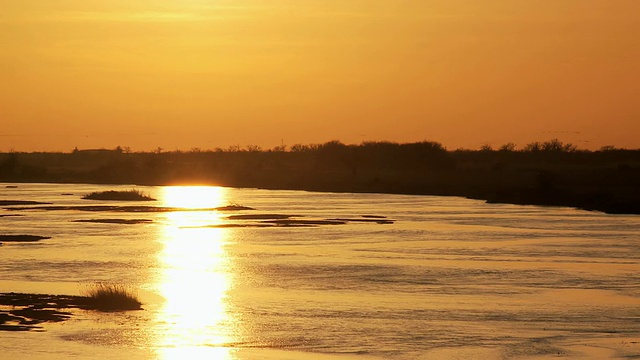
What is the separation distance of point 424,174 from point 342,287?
10006cm

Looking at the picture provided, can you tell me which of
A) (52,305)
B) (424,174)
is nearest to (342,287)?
(52,305)

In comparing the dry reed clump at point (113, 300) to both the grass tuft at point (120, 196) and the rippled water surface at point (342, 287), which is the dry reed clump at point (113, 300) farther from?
the grass tuft at point (120, 196)

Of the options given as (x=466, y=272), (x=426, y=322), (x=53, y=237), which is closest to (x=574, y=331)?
(x=426, y=322)

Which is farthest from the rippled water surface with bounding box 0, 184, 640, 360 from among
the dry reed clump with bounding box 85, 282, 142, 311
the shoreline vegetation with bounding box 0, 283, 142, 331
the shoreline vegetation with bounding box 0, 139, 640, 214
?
the shoreline vegetation with bounding box 0, 139, 640, 214

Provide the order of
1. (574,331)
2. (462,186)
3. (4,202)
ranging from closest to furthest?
(574,331) → (4,202) → (462,186)

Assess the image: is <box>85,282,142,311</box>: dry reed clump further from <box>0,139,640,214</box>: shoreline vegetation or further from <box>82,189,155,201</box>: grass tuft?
<box>82,189,155,201</box>: grass tuft

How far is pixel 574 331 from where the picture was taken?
1953 centimetres

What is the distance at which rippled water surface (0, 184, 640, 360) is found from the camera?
18297 millimetres

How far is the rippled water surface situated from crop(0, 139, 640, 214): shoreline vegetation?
22058 millimetres

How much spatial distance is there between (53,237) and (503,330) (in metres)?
24.4

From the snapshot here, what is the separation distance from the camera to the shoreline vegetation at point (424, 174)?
7488 centimetres

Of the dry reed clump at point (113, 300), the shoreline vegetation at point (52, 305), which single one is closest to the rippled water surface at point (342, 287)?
the dry reed clump at point (113, 300)

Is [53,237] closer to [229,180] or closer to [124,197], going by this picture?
[124,197]

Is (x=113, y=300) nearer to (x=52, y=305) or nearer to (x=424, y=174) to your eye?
(x=52, y=305)
